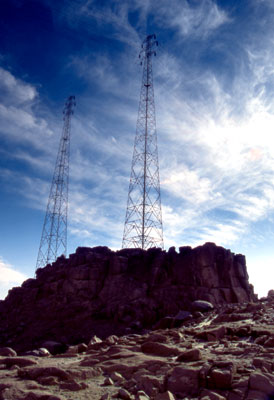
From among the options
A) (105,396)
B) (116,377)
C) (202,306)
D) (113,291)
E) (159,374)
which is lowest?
(105,396)

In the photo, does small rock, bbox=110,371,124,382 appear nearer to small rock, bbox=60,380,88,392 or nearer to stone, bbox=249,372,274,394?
small rock, bbox=60,380,88,392

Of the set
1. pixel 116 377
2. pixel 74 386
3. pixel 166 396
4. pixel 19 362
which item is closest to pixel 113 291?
pixel 19 362

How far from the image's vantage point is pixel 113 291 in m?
26.8

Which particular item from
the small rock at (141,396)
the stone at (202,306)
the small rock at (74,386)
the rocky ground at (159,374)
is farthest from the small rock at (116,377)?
the stone at (202,306)

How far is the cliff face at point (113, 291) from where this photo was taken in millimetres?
23734

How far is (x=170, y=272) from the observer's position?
28188mm

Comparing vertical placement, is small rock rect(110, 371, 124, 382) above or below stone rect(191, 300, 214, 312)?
below

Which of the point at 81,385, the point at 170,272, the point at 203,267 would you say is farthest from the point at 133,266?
the point at 81,385

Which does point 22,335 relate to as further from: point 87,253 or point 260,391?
point 260,391

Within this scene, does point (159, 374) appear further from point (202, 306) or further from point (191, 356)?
point (202, 306)

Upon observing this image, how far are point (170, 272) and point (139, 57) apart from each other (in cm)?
2535

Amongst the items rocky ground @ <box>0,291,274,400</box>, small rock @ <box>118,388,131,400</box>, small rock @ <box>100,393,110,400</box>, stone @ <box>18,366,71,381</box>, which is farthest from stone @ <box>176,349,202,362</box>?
stone @ <box>18,366,71,381</box>

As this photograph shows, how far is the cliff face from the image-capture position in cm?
2373

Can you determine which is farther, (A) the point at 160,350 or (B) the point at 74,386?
(A) the point at 160,350
